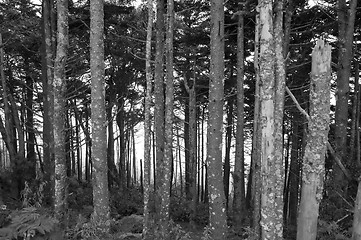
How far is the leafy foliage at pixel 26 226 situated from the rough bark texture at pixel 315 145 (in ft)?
14.2

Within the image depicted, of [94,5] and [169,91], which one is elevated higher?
[94,5]

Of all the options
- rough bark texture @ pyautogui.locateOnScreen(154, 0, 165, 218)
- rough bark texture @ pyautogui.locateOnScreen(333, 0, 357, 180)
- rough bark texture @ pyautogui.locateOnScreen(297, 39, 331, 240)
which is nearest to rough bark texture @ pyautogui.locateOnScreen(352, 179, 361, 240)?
rough bark texture @ pyautogui.locateOnScreen(297, 39, 331, 240)

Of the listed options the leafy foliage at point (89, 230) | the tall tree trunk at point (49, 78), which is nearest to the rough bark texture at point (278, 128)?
the leafy foliage at point (89, 230)

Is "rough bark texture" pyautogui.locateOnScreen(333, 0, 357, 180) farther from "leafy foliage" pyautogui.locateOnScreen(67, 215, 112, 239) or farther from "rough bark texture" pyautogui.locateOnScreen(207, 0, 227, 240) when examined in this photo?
"leafy foliage" pyautogui.locateOnScreen(67, 215, 112, 239)

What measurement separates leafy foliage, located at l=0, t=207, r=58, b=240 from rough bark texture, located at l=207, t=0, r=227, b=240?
3712 mm

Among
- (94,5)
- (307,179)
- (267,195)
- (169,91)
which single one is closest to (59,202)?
(169,91)

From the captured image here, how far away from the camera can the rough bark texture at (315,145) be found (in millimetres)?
4152

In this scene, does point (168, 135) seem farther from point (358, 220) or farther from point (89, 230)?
point (358, 220)

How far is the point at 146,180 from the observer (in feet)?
29.2

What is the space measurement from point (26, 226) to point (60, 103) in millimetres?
3269

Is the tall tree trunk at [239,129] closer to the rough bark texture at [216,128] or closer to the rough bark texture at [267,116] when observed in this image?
the rough bark texture at [216,128]

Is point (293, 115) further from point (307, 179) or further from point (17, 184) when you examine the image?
point (17, 184)

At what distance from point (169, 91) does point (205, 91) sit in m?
9.28

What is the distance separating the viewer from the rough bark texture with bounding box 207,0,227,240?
23.6 ft
